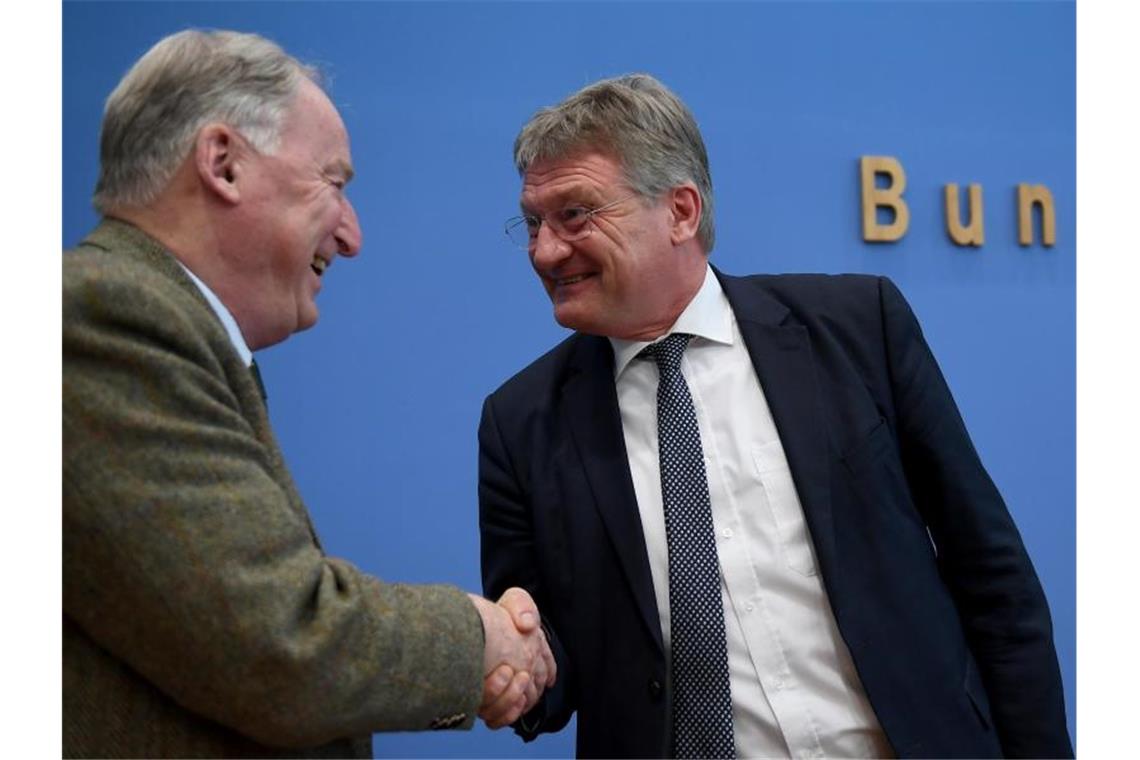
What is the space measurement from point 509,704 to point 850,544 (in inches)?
17.4

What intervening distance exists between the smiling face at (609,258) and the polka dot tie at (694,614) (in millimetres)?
194

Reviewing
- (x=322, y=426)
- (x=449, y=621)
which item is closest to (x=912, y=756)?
(x=449, y=621)

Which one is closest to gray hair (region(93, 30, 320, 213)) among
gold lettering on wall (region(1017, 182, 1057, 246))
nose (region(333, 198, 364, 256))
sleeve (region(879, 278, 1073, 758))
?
nose (region(333, 198, 364, 256))

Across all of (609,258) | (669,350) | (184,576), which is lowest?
(184,576)

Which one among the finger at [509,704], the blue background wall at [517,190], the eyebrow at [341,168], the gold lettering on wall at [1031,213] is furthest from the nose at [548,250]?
the gold lettering on wall at [1031,213]

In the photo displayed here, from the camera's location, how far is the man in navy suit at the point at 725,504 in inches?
53.0

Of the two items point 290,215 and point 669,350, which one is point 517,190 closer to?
point 669,350

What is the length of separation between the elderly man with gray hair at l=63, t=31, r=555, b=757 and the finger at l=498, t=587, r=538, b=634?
0.16 m

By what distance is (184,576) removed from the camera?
89 cm

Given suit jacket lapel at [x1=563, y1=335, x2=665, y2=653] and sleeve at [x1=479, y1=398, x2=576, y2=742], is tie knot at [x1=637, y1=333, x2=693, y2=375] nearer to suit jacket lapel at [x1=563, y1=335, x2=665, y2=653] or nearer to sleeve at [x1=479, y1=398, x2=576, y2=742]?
suit jacket lapel at [x1=563, y1=335, x2=665, y2=653]

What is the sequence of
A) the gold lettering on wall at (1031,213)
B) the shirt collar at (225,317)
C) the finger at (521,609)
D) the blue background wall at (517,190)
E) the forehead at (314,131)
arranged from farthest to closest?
the gold lettering on wall at (1031,213) → the blue background wall at (517,190) → the finger at (521,609) → the forehead at (314,131) → the shirt collar at (225,317)

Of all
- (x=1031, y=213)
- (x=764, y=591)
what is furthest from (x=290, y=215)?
(x=1031, y=213)

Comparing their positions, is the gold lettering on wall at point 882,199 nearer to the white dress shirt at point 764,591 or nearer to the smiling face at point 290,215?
the white dress shirt at point 764,591

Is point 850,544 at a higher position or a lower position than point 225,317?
lower
